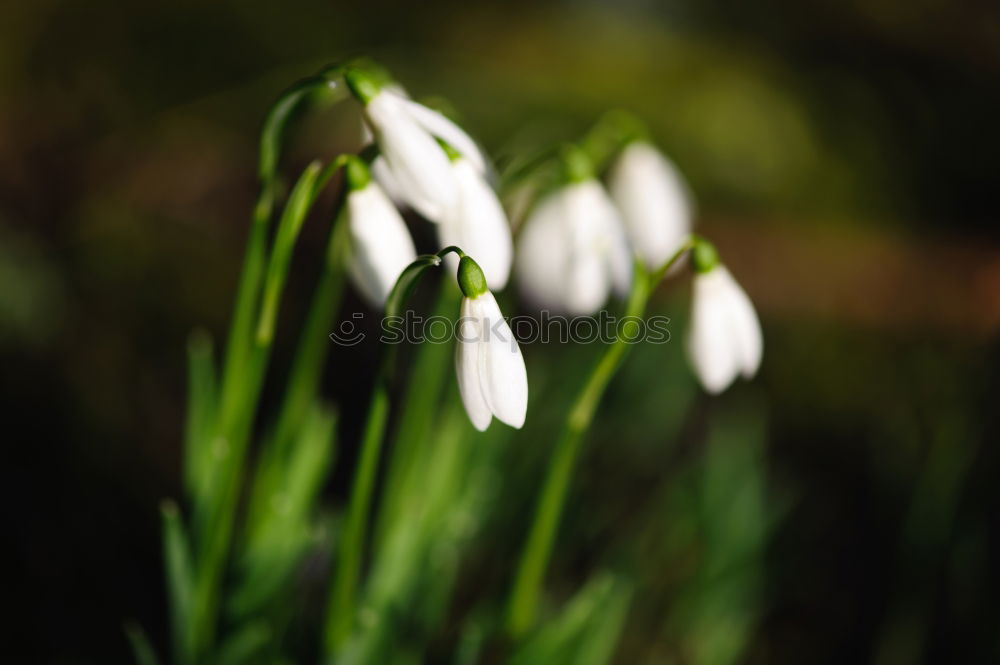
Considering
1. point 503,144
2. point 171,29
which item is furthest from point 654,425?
point 171,29

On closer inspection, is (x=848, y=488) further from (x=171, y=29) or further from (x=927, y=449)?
(x=171, y=29)

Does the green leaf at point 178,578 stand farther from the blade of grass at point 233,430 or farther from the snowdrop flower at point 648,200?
the snowdrop flower at point 648,200

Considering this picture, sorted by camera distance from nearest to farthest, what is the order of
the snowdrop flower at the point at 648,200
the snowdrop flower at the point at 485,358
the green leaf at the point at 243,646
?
the snowdrop flower at the point at 485,358 < the green leaf at the point at 243,646 < the snowdrop flower at the point at 648,200

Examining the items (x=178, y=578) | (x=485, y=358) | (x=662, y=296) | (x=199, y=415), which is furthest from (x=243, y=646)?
(x=662, y=296)

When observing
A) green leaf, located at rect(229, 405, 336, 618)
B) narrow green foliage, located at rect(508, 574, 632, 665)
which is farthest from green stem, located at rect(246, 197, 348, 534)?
narrow green foliage, located at rect(508, 574, 632, 665)

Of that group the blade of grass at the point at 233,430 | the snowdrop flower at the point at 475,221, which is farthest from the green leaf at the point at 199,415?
the snowdrop flower at the point at 475,221

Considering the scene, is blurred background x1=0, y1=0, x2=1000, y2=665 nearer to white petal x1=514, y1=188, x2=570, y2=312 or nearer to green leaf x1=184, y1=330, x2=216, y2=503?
white petal x1=514, y1=188, x2=570, y2=312
